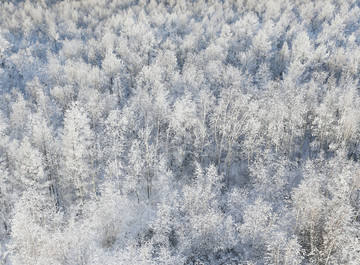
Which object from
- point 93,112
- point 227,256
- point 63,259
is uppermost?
point 93,112

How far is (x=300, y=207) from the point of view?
32.4 metres

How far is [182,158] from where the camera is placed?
47062mm

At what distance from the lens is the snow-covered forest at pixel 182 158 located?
3155cm

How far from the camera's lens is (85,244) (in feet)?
100.0

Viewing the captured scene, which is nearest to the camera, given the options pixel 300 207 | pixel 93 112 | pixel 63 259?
pixel 63 259

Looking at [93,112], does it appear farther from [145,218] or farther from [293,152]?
[293,152]

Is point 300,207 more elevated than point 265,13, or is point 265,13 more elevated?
point 265,13

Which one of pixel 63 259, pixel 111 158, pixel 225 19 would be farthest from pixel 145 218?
pixel 225 19

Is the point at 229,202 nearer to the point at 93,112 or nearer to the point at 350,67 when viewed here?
the point at 93,112

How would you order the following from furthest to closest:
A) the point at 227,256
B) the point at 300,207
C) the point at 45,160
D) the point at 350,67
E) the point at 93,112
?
the point at 350,67 → the point at 93,112 → the point at 45,160 → the point at 227,256 → the point at 300,207

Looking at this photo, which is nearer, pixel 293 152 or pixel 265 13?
pixel 293 152

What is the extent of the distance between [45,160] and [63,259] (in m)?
17.9

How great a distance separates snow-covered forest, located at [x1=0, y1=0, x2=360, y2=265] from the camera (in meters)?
31.5

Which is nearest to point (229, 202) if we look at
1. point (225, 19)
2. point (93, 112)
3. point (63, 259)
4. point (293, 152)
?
point (293, 152)
